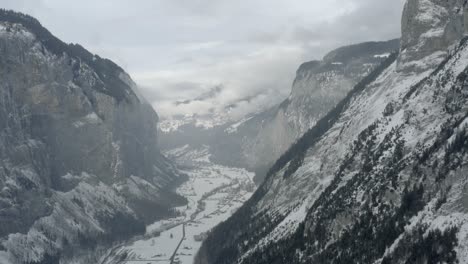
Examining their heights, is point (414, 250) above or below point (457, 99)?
below

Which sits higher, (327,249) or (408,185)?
(408,185)

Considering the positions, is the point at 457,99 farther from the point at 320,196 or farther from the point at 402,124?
the point at 320,196

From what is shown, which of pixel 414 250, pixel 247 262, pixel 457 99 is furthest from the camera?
pixel 247 262

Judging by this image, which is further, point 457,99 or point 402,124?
point 402,124

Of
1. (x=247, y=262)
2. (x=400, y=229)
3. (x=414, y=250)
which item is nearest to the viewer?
(x=414, y=250)

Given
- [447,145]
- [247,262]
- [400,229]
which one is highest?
[447,145]

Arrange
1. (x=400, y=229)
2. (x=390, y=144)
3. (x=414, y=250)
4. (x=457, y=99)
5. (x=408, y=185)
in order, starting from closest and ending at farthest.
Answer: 1. (x=414, y=250)
2. (x=400, y=229)
3. (x=408, y=185)
4. (x=457, y=99)
5. (x=390, y=144)

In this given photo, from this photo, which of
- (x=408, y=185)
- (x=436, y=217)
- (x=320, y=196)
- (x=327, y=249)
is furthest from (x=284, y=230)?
(x=436, y=217)

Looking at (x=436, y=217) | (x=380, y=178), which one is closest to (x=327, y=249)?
(x=380, y=178)

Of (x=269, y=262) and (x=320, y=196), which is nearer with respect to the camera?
(x=269, y=262)

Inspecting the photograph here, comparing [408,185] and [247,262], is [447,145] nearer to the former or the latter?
[408,185]
